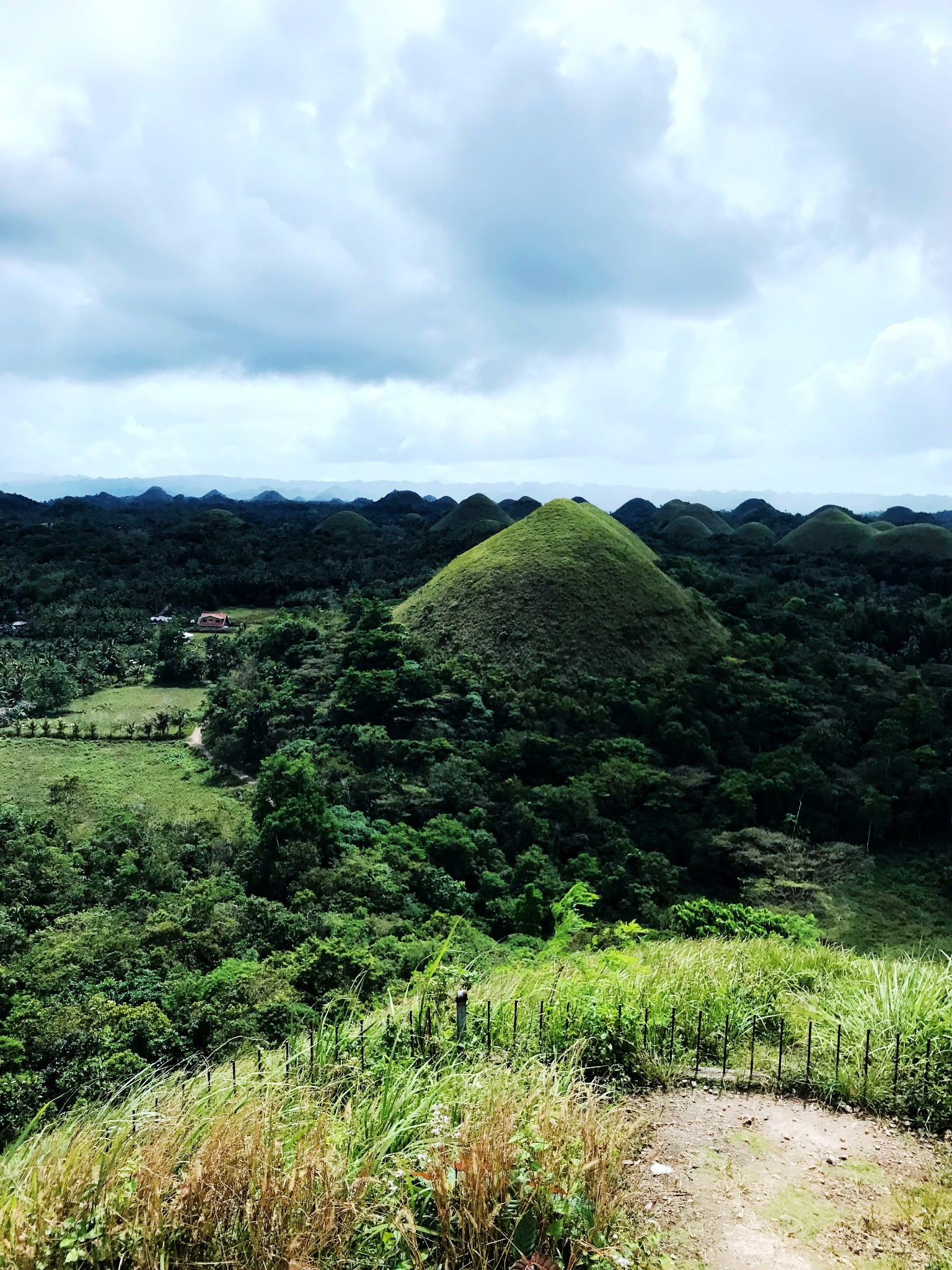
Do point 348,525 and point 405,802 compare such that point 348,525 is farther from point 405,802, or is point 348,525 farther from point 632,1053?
point 632,1053

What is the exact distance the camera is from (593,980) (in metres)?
4.66

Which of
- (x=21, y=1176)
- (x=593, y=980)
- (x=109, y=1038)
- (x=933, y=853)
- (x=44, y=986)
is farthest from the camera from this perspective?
(x=933, y=853)

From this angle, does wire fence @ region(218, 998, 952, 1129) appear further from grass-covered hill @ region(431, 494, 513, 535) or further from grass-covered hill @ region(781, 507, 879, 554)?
grass-covered hill @ region(431, 494, 513, 535)

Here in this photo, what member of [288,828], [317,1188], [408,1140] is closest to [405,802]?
[288,828]

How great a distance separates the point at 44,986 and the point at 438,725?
444 inches

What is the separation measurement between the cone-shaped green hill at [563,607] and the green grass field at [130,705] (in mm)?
7904

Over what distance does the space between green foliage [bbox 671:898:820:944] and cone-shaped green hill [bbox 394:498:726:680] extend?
11216 millimetres

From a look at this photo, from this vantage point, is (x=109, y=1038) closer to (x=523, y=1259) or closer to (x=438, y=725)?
(x=523, y=1259)

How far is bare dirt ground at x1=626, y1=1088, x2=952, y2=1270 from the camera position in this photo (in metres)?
2.71

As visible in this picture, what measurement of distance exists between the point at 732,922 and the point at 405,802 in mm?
8166

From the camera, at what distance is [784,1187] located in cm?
306

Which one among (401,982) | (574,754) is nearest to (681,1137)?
(401,982)

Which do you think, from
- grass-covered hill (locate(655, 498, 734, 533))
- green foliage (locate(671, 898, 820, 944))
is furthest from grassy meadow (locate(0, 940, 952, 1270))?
grass-covered hill (locate(655, 498, 734, 533))

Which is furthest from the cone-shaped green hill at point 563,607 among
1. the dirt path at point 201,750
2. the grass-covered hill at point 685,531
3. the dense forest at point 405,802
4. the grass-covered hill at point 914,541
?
the grass-covered hill at point 685,531
